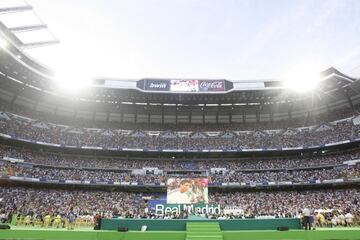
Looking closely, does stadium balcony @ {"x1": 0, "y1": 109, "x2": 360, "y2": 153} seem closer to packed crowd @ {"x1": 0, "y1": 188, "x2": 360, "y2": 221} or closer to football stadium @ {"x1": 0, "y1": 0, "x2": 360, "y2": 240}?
football stadium @ {"x1": 0, "y1": 0, "x2": 360, "y2": 240}

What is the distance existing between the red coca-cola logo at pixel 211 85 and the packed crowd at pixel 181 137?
990 centimetres

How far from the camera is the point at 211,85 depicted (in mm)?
48781

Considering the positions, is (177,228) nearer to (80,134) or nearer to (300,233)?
(300,233)

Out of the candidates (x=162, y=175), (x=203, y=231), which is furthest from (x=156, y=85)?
(x=203, y=231)

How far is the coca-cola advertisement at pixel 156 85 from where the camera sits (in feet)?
157

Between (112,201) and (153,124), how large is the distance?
1849cm

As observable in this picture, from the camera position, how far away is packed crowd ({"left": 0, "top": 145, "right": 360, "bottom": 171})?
152 feet

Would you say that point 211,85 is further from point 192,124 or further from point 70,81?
point 70,81

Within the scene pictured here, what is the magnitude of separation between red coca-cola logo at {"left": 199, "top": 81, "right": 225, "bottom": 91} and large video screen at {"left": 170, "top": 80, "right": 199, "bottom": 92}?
31.8 inches

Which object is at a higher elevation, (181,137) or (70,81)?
(70,81)

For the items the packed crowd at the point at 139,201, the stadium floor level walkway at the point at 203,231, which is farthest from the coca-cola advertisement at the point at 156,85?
the stadium floor level walkway at the point at 203,231

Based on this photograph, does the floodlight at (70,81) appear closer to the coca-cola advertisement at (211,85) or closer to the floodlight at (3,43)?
the floodlight at (3,43)

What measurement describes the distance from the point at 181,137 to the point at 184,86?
10.3 meters

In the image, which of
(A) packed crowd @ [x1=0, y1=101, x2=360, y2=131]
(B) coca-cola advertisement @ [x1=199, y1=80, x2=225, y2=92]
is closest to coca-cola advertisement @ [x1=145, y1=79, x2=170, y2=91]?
(B) coca-cola advertisement @ [x1=199, y1=80, x2=225, y2=92]
